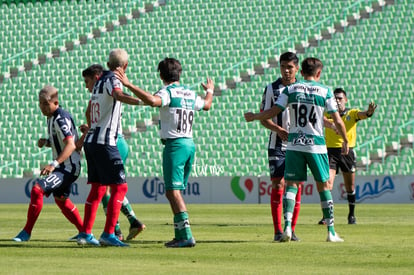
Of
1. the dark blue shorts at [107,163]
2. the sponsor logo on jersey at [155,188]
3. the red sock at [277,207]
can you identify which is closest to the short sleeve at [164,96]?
the dark blue shorts at [107,163]

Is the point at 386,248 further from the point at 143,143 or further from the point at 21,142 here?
the point at 21,142

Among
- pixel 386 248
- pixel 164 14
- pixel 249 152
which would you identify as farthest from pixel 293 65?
pixel 164 14

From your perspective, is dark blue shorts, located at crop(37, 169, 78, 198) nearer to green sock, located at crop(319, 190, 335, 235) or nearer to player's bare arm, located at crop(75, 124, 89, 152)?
player's bare arm, located at crop(75, 124, 89, 152)

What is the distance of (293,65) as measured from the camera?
12.2 meters

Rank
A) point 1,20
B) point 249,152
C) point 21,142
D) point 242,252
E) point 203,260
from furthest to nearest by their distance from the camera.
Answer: point 1,20, point 21,142, point 249,152, point 242,252, point 203,260

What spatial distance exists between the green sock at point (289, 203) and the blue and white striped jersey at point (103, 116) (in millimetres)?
2105

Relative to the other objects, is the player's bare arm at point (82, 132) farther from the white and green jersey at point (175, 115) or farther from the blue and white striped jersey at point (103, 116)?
the white and green jersey at point (175, 115)

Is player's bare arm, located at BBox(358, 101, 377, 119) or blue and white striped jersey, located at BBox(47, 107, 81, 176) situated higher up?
player's bare arm, located at BBox(358, 101, 377, 119)

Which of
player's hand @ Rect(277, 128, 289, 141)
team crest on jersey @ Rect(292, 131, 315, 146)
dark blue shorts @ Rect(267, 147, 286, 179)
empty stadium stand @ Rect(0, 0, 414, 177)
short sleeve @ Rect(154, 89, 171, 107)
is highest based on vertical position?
empty stadium stand @ Rect(0, 0, 414, 177)

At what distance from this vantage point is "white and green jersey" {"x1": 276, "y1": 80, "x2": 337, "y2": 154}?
11.5 meters

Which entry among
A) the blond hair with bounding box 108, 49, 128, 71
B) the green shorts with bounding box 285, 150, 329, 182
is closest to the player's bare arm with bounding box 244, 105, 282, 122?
the green shorts with bounding box 285, 150, 329, 182

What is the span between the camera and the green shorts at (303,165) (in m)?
11.5

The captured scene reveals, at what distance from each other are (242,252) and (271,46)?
25923mm

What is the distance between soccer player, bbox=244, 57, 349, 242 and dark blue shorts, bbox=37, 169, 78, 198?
2.21m
